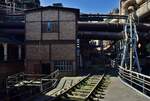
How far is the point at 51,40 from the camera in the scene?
35312 mm

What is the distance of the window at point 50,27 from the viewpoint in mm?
35344

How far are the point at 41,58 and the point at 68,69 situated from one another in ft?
11.8

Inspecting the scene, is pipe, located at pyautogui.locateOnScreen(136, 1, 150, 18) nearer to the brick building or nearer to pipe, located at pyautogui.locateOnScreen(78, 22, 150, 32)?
pipe, located at pyautogui.locateOnScreen(78, 22, 150, 32)

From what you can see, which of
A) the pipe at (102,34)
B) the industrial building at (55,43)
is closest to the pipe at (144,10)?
the industrial building at (55,43)

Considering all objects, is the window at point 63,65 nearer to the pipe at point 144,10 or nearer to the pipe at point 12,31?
the pipe at point 12,31

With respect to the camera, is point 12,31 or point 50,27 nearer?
point 50,27

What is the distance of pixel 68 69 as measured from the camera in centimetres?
3431

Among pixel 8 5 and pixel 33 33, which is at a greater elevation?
pixel 8 5

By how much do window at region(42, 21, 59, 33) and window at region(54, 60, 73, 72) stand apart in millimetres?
3657

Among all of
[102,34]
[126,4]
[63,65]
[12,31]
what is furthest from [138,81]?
[126,4]

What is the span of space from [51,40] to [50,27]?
1533 millimetres

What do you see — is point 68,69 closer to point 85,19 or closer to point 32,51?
point 32,51

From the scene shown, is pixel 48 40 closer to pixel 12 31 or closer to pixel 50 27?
pixel 50 27

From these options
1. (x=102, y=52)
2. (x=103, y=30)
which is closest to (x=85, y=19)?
(x=103, y=30)
